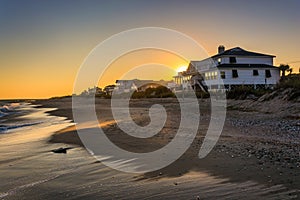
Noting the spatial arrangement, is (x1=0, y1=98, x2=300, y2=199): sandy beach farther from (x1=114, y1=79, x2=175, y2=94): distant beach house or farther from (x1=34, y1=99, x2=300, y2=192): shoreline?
(x1=114, y1=79, x2=175, y2=94): distant beach house

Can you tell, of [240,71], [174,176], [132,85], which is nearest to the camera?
[174,176]

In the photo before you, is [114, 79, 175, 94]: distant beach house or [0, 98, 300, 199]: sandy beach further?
[114, 79, 175, 94]: distant beach house

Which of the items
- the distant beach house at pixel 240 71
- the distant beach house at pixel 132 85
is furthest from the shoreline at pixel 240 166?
the distant beach house at pixel 132 85

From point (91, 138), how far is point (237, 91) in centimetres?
2132

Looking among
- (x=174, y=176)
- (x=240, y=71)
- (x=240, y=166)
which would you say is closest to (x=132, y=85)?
(x=240, y=71)

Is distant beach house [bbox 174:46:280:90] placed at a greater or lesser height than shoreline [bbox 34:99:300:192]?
greater

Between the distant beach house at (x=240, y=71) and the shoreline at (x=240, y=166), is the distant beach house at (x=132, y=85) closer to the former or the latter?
the distant beach house at (x=240, y=71)

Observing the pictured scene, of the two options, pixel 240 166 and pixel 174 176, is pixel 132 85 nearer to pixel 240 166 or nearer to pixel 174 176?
pixel 240 166

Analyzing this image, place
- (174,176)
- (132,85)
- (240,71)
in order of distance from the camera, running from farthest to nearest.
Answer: (132,85) < (240,71) < (174,176)

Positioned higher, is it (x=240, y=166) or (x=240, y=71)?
(x=240, y=71)

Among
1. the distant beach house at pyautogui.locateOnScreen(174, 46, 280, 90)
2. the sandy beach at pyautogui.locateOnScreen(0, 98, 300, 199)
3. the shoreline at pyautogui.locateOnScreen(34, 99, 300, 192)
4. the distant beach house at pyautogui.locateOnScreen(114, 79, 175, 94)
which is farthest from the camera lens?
the distant beach house at pyautogui.locateOnScreen(114, 79, 175, 94)

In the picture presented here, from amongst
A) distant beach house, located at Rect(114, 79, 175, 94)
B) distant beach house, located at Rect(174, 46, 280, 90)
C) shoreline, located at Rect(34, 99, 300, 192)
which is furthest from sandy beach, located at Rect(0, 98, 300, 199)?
distant beach house, located at Rect(114, 79, 175, 94)

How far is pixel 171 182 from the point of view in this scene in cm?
522

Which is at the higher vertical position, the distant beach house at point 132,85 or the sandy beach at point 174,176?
the distant beach house at point 132,85
